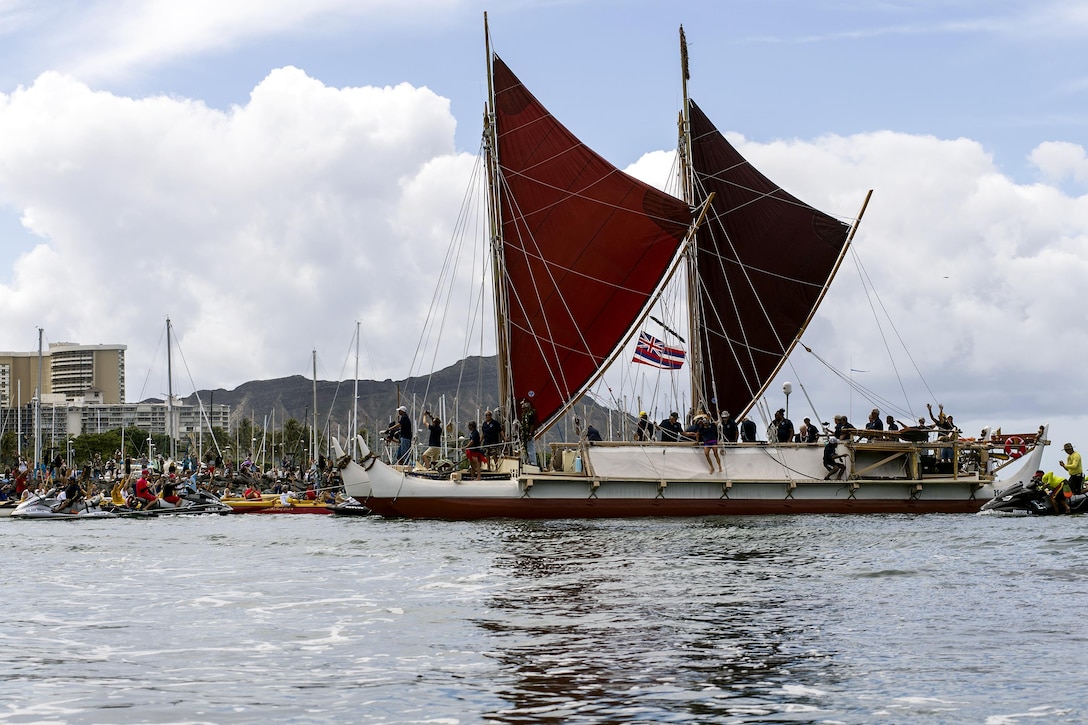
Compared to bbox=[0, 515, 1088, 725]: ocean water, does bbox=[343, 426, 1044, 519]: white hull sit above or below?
above

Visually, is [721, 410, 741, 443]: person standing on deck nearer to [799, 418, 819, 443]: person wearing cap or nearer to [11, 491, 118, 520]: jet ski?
[799, 418, 819, 443]: person wearing cap

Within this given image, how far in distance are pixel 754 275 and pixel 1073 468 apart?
1431cm

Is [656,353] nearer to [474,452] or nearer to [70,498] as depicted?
[474,452]

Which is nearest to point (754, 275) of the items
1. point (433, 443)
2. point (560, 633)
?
point (433, 443)

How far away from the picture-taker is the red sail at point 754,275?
1922 inches

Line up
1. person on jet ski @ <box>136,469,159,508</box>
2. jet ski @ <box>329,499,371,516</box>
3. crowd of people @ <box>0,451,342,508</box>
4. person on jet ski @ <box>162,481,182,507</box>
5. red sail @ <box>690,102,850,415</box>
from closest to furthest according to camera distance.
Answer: red sail @ <box>690,102,850,415</box>
jet ski @ <box>329,499,371,516</box>
person on jet ski @ <box>136,469,159,508</box>
crowd of people @ <box>0,451,342,508</box>
person on jet ski @ <box>162,481,182,507</box>

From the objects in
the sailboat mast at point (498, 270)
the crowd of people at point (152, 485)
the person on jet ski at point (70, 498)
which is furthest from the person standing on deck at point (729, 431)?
the person on jet ski at point (70, 498)

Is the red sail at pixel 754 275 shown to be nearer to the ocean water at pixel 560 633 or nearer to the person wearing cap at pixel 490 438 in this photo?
the person wearing cap at pixel 490 438

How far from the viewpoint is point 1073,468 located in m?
38.4

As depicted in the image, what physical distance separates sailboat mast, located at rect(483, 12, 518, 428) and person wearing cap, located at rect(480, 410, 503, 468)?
0.95 meters

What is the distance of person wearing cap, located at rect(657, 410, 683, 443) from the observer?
142 feet

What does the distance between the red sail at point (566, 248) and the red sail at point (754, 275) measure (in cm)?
374

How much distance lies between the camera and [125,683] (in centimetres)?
1263

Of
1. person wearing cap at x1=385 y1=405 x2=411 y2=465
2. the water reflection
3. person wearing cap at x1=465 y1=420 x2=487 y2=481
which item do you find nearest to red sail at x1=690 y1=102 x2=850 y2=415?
person wearing cap at x1=465 y1=420 x2=487 y2=481
